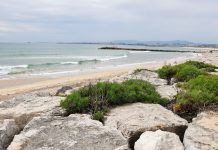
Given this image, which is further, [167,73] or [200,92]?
[167,73]

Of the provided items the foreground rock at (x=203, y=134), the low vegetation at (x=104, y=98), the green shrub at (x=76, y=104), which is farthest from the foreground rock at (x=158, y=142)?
the green shrub at (x=76, y=104)

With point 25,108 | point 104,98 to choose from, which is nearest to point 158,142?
point 104,98

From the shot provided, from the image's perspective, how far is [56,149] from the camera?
4.77m

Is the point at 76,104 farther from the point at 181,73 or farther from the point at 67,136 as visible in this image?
the point at 181,73

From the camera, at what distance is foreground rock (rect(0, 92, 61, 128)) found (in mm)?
6195

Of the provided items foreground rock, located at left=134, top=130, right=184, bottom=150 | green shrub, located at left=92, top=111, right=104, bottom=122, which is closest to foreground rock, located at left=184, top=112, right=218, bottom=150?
foreground rock, located at left=134, top=130, right=184, bottom=150

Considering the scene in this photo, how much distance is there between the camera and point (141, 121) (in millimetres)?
5605

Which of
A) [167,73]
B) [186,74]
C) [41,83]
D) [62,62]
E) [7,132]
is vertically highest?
[186,74]

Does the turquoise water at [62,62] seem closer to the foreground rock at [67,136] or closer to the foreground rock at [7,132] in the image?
the foreground rock at [7,132]

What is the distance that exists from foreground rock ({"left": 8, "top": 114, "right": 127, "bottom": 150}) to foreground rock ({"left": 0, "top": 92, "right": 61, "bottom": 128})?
53 cm

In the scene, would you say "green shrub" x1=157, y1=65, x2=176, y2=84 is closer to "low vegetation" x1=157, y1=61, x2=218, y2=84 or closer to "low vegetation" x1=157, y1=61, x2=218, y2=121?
"low vegetation" x1=157, y1=61, x2=218, y2=84

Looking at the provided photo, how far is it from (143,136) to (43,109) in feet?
7.33

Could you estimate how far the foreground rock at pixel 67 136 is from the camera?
4.88 m

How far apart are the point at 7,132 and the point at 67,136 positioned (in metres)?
0.94
